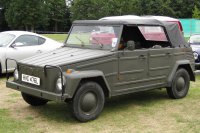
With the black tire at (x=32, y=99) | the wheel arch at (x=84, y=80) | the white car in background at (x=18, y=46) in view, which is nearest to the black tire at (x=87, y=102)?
the wheel arch at (x=84, y=80)

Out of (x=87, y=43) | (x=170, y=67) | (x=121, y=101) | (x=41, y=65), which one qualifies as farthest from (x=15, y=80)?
(x=170, y=67)

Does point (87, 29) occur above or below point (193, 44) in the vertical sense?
above

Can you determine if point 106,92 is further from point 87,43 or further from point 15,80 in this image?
point 15,80

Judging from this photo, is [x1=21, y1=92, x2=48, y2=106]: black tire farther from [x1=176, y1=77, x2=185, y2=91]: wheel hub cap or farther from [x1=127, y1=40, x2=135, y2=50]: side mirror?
[x1=176, y1=77, x2=185, y2=91]: wheel hub cap

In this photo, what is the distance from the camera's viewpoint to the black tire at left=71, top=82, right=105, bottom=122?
6.65m

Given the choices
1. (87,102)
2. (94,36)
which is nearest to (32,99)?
(87,102)

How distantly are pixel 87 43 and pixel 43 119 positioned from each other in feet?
5.78

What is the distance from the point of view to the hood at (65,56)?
684 cm

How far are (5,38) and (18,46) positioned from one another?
1.77 feet

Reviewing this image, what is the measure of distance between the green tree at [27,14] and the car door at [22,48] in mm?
60253

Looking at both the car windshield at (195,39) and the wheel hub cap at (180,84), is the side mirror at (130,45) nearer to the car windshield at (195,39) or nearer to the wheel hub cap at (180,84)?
the wheel hub cap at (180,84)

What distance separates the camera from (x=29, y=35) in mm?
12086

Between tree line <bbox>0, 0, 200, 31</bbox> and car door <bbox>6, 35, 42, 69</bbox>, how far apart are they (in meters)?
55.4

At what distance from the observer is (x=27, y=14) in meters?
73.1
